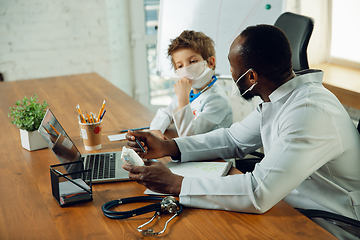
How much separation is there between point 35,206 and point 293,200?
0.79 metres

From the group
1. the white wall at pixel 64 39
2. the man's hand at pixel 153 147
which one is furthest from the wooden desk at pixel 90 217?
the white wall at pixel 64 39

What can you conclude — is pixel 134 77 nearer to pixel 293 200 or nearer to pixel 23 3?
pixel 23 3

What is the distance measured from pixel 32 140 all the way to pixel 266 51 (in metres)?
0.93

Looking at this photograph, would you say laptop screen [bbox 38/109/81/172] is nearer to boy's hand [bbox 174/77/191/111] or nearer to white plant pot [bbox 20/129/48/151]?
white plant pot [bbox 20/129/48/151]

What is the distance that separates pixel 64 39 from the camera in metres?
3.51

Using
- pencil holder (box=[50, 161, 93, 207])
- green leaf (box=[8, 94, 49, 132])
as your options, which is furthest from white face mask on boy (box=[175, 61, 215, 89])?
pencil holder (box=[50, 161, 93, 207])

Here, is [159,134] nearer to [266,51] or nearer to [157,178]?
[157,178]

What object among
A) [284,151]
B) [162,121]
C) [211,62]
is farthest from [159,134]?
[284,151]

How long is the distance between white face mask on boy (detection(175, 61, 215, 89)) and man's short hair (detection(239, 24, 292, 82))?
0.56 meters

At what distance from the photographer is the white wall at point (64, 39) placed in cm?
331

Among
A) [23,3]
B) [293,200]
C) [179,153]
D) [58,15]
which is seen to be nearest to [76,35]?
[58,15]

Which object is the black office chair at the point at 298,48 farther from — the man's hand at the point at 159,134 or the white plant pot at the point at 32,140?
the white plant pot at the point at 32,140

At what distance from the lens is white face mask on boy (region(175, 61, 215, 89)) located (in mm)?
1579

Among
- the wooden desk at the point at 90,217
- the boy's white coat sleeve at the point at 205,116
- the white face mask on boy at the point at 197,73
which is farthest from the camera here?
the white face mask on boy at the point at 197,73
